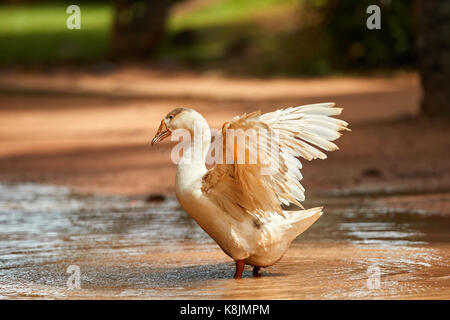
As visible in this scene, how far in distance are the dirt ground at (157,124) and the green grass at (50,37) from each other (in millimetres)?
2307

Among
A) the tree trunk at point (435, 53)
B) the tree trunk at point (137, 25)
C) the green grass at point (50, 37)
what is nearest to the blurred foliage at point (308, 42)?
the tree trunk at point (137, 25)

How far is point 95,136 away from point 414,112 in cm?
553

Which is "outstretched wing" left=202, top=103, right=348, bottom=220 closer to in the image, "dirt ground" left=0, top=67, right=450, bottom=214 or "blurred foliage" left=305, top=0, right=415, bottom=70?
"dirt ground" left=0, top=67, right=450, bottom=214

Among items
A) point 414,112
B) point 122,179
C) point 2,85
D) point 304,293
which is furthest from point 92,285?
point 2,85

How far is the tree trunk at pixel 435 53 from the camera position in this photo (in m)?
12.8

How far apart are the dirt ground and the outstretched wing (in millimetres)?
2733

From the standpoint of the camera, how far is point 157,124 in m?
16.1

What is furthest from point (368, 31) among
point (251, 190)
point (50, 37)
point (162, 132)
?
point (251, 190)

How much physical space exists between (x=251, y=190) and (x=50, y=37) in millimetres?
25466

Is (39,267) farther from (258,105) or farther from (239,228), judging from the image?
(258,105)

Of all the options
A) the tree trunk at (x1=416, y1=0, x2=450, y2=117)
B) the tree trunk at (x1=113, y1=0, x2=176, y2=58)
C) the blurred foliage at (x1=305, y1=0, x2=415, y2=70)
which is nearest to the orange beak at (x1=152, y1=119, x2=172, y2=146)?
the tree trunk at (x1=416, y1=0, x2=450, y2=117)

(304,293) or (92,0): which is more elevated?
(92,0)

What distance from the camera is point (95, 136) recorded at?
Answer: 1512cm

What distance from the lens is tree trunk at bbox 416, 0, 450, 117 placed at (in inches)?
504
